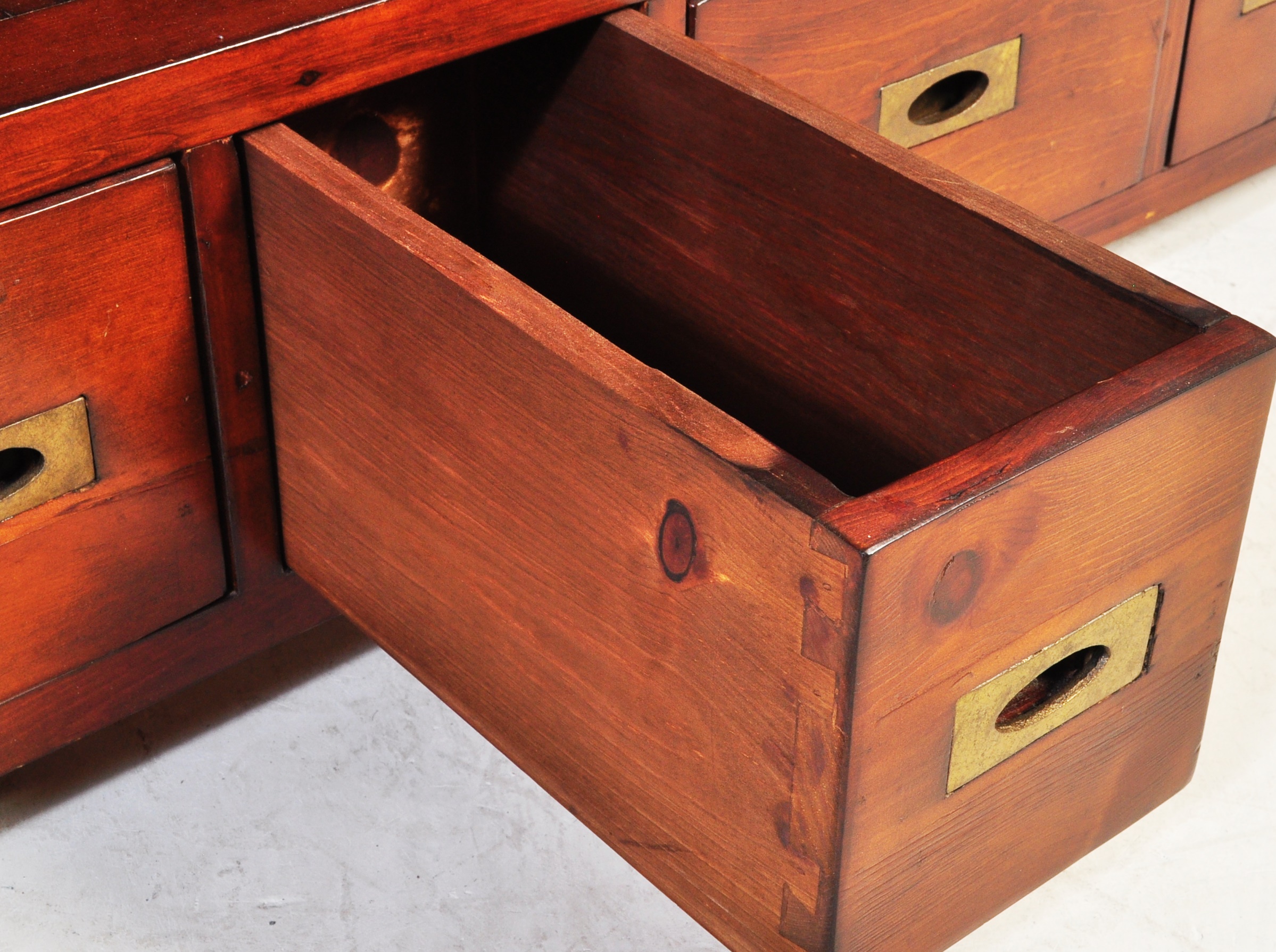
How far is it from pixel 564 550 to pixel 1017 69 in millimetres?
574

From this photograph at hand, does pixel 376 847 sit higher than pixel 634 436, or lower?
lower

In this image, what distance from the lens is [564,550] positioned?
2.22 ft

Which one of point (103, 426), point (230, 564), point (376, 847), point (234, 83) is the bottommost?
point (376, 847)

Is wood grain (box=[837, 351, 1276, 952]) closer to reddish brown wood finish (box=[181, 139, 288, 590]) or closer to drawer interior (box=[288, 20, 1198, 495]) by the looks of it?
drawer interior (box=[288, 20, 1198, 495])

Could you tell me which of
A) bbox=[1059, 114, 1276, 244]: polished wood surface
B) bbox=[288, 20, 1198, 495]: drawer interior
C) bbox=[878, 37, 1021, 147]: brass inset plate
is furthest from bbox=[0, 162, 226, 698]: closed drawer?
bbox=[1059, 114, 1276, 244]: polished wood surface

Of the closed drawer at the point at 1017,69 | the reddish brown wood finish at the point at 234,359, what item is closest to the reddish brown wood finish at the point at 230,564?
the reddish brown wood finish at the point at 234,359

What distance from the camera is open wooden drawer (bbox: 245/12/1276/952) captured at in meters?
0.60

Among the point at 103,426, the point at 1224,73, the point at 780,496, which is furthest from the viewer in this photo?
the point at 1224,73

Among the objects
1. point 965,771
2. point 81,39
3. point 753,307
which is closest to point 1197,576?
point 965,771

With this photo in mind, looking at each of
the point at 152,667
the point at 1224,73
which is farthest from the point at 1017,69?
the point at 152,667

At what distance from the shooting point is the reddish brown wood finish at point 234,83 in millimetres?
701

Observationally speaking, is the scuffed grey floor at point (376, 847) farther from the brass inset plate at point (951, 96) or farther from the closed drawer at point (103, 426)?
the brass inset plate at point (951, 96)

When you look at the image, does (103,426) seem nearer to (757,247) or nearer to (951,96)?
(757,247)

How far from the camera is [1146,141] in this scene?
1.21 metres
